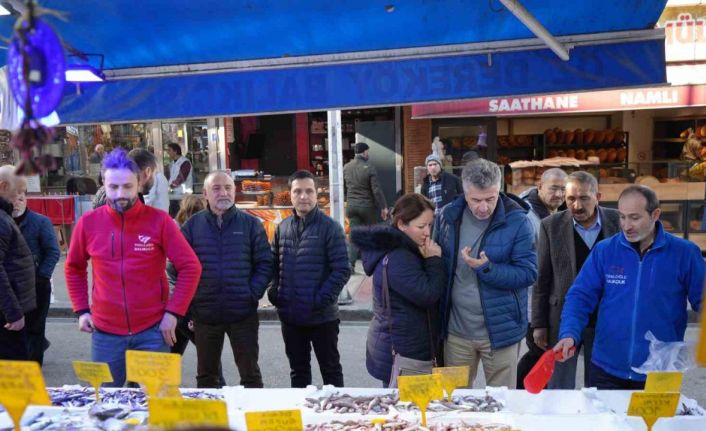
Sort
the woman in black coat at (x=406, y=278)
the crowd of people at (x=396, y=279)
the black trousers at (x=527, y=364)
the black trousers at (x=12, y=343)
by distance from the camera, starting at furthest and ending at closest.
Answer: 1. the black trousers at (x=12, y=343)
2. the black trousers at (x=527, y=364)
3. the woman in black coat at (x=406, y=278)
4. the crowd of people at (x=396, y=279)

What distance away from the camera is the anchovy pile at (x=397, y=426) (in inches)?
104

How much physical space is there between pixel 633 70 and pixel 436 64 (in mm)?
1229

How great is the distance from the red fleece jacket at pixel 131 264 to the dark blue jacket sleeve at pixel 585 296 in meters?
2.20

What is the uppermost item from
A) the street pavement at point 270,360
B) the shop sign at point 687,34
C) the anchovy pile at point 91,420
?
the shop sign at point 687,34

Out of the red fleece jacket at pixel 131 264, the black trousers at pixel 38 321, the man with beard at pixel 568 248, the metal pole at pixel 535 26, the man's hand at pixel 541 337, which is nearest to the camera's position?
the metal pole at pixel 535 26

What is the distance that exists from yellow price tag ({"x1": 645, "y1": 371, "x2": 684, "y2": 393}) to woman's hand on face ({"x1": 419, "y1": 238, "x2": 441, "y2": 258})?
1.30m

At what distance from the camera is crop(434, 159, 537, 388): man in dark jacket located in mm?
3492

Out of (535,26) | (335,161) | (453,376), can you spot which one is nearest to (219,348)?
(453,376)

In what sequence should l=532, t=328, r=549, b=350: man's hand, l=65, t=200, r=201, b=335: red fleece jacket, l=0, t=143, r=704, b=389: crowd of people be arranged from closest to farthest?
l=0, t=143, r=704, b=389: crowd of people, l=65, t=200, r=201, b=335: red fleece jacket, l=532, t=328, r=549, b=350: man's hand

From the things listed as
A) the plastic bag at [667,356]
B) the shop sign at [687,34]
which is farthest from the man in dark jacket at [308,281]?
the shop sign at [687,34]

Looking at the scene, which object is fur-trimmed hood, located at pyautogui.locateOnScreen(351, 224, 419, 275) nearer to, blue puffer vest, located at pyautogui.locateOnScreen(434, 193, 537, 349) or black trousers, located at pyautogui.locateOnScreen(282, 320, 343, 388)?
blue puffer vest, located at pyautogui.locateOnScreen(434, 193, 537, 349)

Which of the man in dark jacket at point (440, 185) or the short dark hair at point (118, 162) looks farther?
the man in dark jacket at point (440, 185)

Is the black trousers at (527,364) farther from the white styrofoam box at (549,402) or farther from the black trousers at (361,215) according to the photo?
the black trousers at (361,215)

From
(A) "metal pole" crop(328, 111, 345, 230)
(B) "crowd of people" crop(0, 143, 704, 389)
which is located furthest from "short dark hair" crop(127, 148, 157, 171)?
(A) "metal pole" crop(328, 111, 345, 230)
